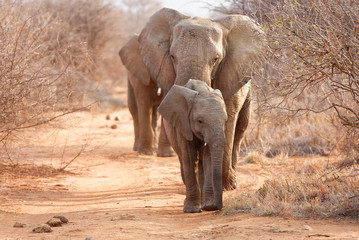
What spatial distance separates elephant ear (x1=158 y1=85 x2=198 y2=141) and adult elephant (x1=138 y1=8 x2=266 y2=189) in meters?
0.41

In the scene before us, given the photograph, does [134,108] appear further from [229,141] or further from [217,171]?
[217,171]

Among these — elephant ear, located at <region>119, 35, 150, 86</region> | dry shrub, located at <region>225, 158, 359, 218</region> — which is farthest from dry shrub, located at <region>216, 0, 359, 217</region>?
elephant ear, located at <region>119, 35, 150, 86</region>

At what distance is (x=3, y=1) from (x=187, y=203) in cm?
378

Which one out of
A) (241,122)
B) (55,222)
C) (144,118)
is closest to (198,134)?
(55,222)

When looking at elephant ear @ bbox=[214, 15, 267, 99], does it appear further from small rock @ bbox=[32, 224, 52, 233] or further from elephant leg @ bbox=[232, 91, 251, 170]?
small rock @ bbox=[32, 224, 52, 233]

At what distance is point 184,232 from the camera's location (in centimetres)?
509

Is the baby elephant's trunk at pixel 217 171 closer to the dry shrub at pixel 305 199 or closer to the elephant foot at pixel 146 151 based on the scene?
the dry shrub at pixel 305 199

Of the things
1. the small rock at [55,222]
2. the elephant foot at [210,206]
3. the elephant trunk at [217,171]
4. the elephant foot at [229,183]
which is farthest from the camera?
the elephant foot at [229,183]

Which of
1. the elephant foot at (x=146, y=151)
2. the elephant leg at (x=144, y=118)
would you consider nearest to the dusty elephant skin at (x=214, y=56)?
the elephant leg at (x=144, y=118)

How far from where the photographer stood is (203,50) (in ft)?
22.1

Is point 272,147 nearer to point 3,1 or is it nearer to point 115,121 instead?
point 3,1

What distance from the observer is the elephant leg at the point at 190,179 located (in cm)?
633

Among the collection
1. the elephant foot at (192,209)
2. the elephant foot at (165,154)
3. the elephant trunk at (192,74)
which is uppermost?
the elephant trunk at (192,74)

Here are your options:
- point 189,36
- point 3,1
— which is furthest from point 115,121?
point 189,36
